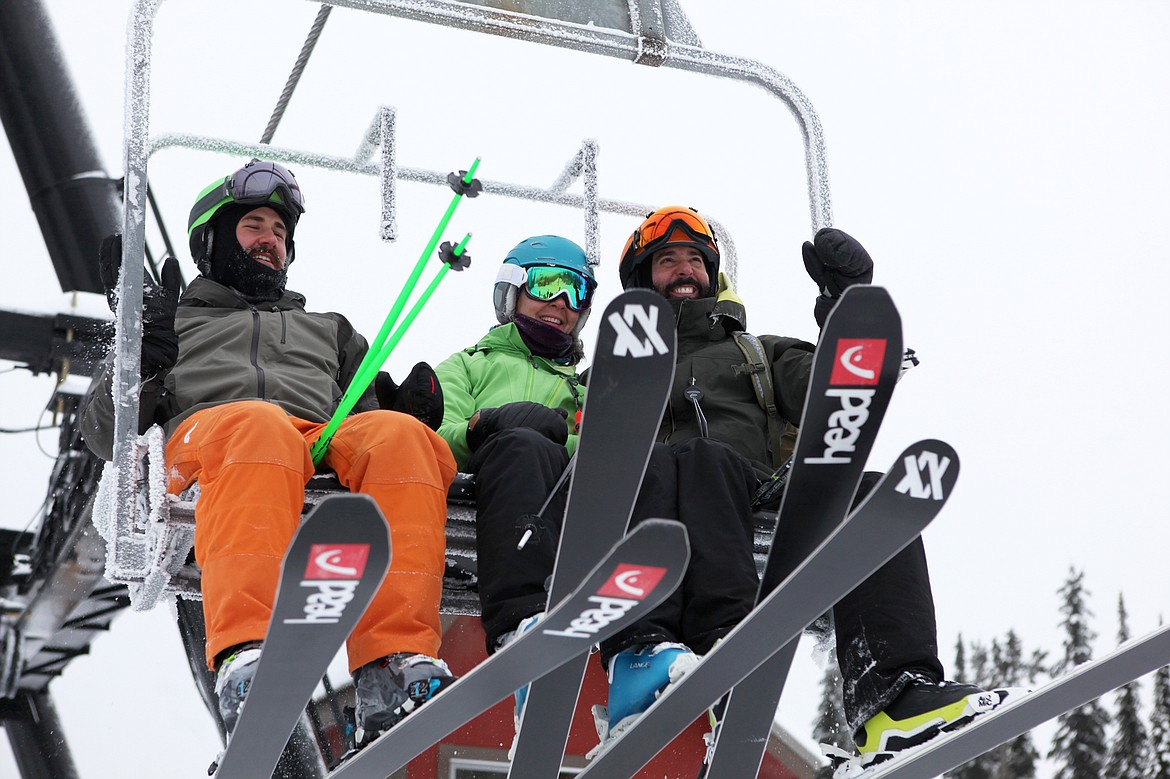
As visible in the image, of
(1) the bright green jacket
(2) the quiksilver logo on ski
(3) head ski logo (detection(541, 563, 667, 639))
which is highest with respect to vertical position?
(1) the bright green jacket

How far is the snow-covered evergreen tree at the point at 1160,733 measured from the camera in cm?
1767

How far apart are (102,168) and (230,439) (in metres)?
5.77

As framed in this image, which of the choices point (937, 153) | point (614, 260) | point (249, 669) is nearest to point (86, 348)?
point (614, 260)

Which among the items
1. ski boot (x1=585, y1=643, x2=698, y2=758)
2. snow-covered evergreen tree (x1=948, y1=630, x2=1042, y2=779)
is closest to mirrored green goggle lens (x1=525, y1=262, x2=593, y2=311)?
ski boot (x1=585, y1=643, x2=698, y2=758)

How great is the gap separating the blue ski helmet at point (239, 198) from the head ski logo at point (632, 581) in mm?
1830

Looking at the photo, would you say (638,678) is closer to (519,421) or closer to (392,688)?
(392,688)

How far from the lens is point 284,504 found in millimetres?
2469

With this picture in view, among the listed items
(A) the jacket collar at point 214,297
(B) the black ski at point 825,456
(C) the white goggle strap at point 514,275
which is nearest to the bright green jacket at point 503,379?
(C) the white goggle strap at point 514,275

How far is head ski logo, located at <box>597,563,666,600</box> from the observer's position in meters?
1.93

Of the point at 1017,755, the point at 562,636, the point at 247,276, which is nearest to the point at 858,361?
the point at 562,636

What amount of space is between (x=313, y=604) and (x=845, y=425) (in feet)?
3.04

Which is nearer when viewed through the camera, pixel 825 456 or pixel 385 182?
pixel 825 456

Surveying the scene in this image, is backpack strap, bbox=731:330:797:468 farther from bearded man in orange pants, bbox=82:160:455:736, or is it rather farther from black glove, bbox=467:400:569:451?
bearded man in orange pants, bbox=82:160:455:736

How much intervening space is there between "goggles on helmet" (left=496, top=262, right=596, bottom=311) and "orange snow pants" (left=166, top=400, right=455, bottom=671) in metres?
0.89
